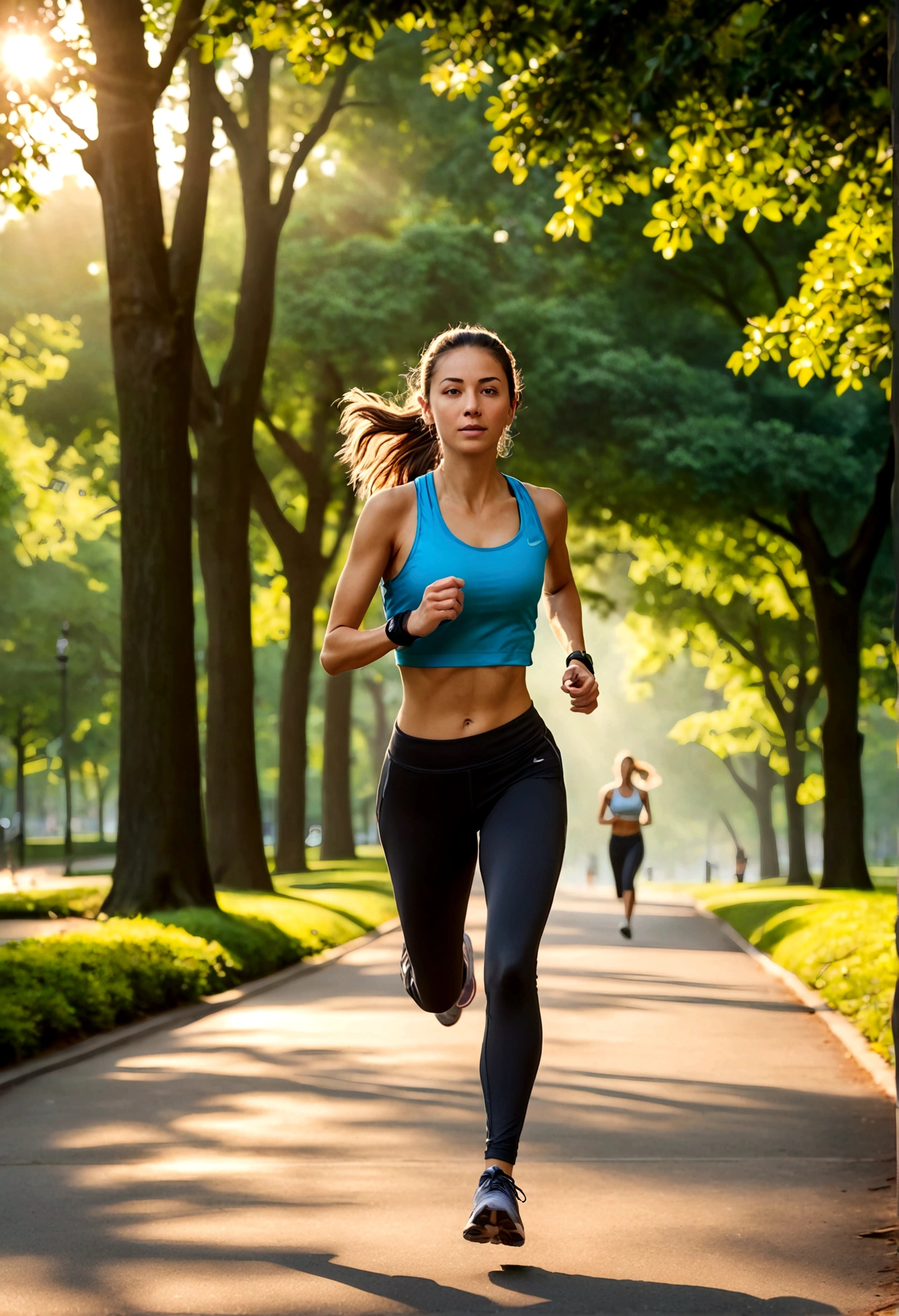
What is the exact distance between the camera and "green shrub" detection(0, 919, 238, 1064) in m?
9.70

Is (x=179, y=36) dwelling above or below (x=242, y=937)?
above

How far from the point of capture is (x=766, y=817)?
47250 millimetres

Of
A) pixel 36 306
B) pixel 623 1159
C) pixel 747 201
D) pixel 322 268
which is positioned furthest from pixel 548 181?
pixel 623 1159

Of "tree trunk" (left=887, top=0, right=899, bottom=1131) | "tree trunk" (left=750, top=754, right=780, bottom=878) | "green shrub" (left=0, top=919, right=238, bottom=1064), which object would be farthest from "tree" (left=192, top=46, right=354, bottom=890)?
"tree trunk" (left=750, top=754, right=780, bottom=878)

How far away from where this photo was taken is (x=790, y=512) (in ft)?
84.0

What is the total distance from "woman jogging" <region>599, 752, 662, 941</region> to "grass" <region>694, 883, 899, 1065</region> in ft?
5.77

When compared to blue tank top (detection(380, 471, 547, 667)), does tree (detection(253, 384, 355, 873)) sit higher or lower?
higher

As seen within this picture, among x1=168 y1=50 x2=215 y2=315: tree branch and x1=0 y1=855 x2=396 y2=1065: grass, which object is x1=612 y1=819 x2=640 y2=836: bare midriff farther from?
x1=168 y1=50 x2=215 y2=315: tree branch

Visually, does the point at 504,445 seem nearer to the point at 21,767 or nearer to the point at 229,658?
the point at 229,658

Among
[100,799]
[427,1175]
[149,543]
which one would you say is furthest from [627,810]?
[100,799]

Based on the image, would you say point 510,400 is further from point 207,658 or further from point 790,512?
point 790,512

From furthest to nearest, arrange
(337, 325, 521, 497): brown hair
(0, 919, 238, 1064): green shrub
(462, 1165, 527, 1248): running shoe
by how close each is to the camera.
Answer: (0, 919, 238, 1064): green shrub
(337, 325, 521, 497): brown hair
(462, 1165, 527, 1248): running shoe

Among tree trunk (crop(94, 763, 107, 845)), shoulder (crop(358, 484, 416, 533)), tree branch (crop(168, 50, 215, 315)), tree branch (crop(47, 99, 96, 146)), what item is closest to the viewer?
shoulder (crop(358, 484, 416, 533))

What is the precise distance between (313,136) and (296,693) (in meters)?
9.65
